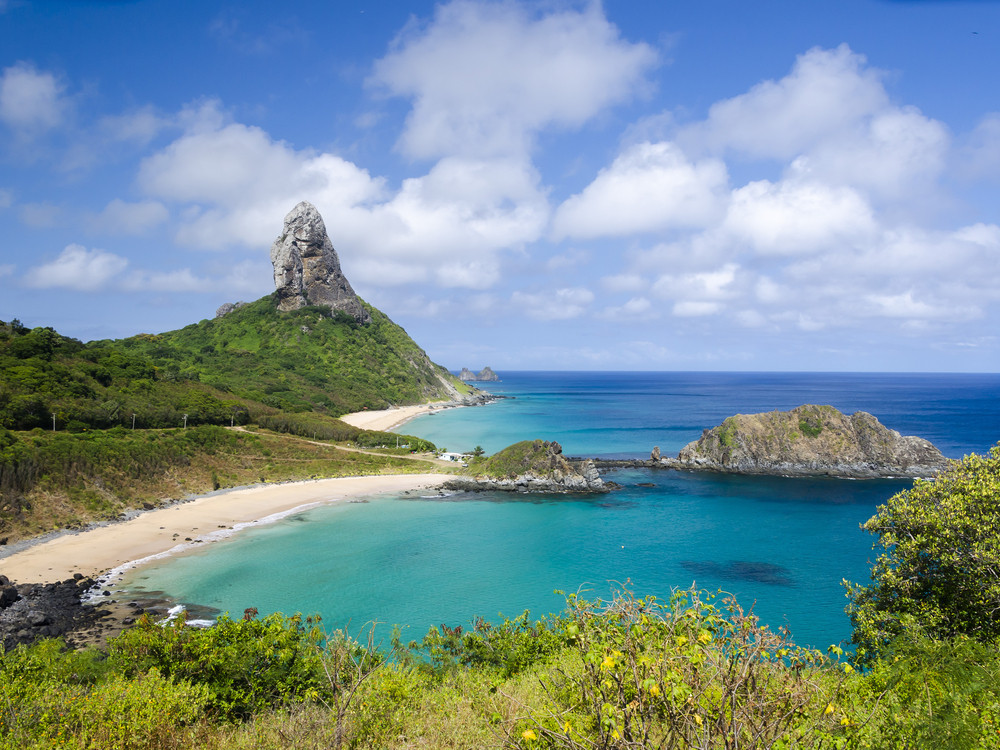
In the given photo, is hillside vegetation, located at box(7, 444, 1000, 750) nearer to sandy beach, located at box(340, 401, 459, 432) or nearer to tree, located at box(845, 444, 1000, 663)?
tree, located at box(845, 444, 1000, 663)

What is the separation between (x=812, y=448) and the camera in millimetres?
56281

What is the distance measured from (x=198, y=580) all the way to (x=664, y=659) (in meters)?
30.2

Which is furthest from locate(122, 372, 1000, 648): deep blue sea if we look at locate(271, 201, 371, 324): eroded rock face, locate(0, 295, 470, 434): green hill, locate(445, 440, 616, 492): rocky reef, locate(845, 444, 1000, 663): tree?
locate(271, 201, 371, 324): eroded rock face

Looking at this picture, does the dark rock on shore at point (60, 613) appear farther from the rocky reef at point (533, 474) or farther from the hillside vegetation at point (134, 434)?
the rocky reef at point (533, 474)

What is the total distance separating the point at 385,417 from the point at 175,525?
6246 cm

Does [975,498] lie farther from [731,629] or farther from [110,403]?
[110,403]

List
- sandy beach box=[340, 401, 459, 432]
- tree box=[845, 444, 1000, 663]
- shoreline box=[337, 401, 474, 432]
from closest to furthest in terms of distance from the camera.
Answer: tree box=[845, 444, 1000, 663]
shoreline box=[337, 401, 474, 432]
sandy beach box=[340, 401, 459, 432]

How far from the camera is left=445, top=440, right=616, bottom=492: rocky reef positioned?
50062 mm

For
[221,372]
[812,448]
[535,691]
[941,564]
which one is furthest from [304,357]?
[941,564]

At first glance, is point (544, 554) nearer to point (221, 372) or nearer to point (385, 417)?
point (385, 417)

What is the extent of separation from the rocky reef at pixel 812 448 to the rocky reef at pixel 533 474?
1467cm

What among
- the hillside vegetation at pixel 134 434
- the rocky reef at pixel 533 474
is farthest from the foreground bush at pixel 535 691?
the rocky reef at pixel 533 474

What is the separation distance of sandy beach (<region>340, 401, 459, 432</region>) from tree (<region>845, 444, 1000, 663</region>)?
74.1 meters

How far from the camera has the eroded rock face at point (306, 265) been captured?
129 m
